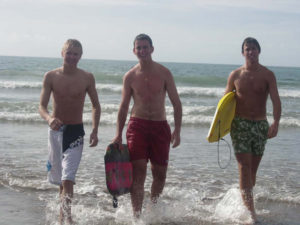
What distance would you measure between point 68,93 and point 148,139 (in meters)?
0.95

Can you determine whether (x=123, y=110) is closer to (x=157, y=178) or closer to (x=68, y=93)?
(x=68, y=93)

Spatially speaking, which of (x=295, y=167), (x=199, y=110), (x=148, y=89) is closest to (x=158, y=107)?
(x=148, y=89)

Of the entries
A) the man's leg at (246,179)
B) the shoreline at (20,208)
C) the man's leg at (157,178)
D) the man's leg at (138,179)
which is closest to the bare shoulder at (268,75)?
the man's leg at (246,179)

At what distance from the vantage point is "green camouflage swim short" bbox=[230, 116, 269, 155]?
16.6 ft

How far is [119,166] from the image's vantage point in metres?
4.71

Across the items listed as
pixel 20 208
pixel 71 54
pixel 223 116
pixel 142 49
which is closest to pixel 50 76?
pixel 71 54

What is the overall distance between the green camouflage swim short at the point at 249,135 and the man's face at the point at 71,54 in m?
1.91

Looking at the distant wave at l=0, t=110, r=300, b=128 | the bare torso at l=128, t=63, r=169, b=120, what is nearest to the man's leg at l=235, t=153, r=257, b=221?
the bare torso at l=128, t=63, r=169, b=120

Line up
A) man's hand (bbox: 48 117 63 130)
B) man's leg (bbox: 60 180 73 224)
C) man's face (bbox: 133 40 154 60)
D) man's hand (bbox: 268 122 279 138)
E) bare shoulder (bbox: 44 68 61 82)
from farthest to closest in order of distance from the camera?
man's hand (bbox: 268 122 279 138), man's face (bbox: 133 40 154 60), bare shoulder (bbox: 44 68 61 82), man's leg (bbox: 60 180 73 224), man's hand (bbox: 48 117 63 130)

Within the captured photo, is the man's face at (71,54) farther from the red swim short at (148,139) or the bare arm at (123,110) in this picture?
Result: the red swim short at (148,139)

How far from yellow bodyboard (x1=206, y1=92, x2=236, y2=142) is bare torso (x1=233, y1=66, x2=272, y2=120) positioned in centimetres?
9

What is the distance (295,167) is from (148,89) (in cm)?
420

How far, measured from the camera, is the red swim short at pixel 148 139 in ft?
15.6

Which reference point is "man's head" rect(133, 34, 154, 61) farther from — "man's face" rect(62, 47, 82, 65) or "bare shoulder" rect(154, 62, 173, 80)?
"man's face" rect(62, 47, 82, 65)
